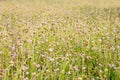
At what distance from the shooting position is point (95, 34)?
5.55m

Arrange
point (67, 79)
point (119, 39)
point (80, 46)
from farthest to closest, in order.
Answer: point (119, 39) < point (80, 46) < point (67, 79)

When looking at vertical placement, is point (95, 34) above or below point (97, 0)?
below

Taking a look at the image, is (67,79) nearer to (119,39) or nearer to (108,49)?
(108,49)

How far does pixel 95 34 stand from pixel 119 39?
512 millimetres

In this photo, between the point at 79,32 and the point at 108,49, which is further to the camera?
the point at 79,32

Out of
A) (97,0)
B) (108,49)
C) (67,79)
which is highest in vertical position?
(97,0)

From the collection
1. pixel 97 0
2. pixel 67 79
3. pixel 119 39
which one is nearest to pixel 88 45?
pixel 119 39

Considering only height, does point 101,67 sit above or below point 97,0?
below

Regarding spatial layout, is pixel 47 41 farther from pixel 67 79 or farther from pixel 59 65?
pixel 67 79

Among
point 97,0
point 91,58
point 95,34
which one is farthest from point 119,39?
point 97,0

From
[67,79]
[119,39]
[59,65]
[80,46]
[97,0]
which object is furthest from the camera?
[97,0]

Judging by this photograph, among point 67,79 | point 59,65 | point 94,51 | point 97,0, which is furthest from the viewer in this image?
point 97,0

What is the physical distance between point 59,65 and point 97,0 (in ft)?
38.1

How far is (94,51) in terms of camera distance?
449 centimetres
